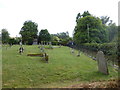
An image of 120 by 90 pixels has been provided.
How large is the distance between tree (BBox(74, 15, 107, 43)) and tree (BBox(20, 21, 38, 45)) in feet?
85.3

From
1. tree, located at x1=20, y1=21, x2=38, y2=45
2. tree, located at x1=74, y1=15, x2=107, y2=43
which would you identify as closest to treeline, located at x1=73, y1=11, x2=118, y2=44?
tree, located at x1=74, y1=15, x2=107, y2=43

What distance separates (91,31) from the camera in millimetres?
31859

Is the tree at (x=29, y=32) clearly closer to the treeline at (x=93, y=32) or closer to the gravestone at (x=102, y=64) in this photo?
the treeline at (x=93, y=32)

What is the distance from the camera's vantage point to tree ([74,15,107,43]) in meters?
31.2

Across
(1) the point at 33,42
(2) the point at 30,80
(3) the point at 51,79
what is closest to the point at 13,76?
(2) the point at 30,80

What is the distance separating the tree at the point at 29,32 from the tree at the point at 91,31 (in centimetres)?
2599

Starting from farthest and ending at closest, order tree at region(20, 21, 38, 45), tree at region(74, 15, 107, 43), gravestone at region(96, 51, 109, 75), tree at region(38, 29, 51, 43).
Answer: tree at region(38, 29, 51, 43) < tree at region(20, 21, 38, 45) < tree at region(74, 15, 107, 43) < gravestone at region(96, 51, 109, 75)

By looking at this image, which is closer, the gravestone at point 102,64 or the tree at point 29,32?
the gravestone at point 102,64

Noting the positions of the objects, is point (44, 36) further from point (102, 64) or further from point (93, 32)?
point (102, 64)

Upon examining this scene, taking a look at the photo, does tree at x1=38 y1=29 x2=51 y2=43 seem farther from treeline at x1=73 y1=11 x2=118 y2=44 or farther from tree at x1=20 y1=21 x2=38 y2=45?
treeline at x1=73 y1=11 x2=118 y2=44

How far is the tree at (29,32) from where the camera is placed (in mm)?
53625

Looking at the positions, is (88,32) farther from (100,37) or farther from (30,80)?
(30,80)

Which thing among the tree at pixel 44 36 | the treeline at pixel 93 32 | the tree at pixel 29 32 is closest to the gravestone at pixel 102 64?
the treeline at pixel 93 32

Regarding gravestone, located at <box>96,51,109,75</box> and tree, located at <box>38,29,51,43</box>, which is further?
tree, located at <box>38,29,51,43</box>
